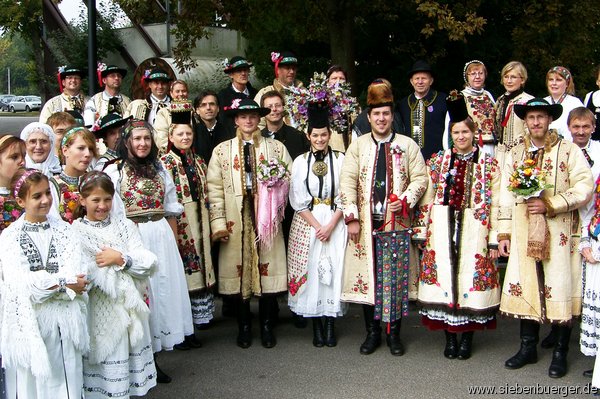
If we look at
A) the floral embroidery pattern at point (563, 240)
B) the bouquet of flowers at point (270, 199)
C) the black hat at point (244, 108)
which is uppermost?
the black hat at point (244, 108)

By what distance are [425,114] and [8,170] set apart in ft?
14.5

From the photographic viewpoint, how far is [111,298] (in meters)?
→ 4.77

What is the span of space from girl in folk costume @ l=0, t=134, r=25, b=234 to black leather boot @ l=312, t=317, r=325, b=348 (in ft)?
9.35

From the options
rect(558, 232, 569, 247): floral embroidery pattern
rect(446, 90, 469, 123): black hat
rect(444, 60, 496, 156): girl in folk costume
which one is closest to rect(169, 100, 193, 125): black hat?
rect(446, 90, 469, 123): black hat

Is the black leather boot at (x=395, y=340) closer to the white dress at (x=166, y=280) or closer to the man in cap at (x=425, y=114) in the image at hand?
the white dress at (x=166, y=280)

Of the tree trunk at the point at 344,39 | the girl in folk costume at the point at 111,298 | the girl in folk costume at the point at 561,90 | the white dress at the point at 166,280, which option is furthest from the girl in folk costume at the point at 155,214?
the tree trunk at the point at 344,39

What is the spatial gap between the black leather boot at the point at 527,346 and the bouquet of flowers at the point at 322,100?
2.47 m

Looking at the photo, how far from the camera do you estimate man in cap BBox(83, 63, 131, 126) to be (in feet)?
28.2

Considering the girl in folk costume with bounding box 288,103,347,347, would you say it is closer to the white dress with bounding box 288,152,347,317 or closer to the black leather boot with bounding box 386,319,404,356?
the white dress with bounding box 288,152,347,317

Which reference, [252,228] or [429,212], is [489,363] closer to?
[429,212]

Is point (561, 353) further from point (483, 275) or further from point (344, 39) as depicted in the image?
point (344, 39)

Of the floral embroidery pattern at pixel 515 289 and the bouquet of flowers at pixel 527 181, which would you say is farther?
the floral embroidery pattern at pixel 515 289

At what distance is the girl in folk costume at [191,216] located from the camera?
20.8ft

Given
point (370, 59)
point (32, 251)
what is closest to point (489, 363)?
point (32, 251)
